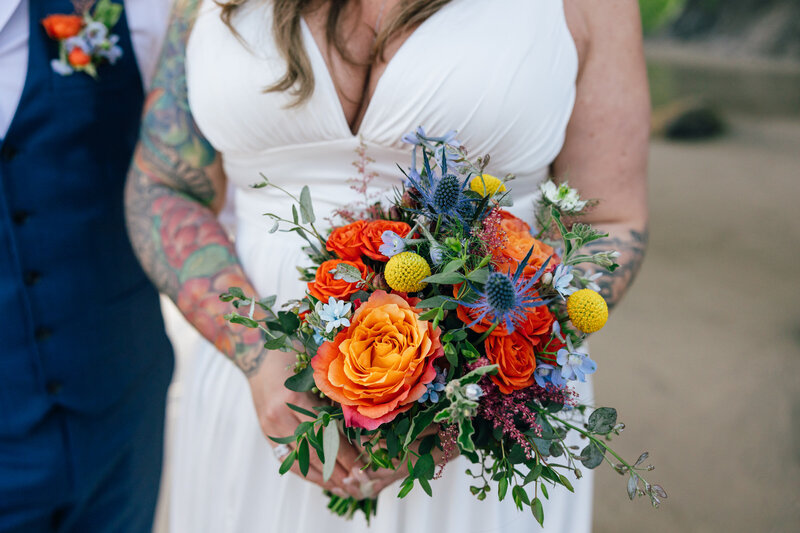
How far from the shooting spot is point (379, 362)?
881 mm

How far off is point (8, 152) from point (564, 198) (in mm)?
1284

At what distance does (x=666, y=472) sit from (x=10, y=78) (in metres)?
3.66

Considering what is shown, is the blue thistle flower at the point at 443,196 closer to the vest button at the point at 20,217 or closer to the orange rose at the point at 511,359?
the orange rose at the point at 511,359

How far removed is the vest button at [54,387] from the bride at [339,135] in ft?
1.56

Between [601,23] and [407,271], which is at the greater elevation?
[601,23]

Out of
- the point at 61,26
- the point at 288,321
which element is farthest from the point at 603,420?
the point at 61,26

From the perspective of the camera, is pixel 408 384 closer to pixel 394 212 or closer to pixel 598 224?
A: pixel 394 212

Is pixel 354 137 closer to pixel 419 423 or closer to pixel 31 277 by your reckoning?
pixel 419 423

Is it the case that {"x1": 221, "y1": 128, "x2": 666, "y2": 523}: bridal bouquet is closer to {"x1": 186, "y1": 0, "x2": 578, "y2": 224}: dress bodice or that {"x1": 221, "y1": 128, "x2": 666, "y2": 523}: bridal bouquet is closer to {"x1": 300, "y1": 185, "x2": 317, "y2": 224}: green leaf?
{"x1": 300, "y1": 185, "x2": 317, "y2": 224}: green leaf

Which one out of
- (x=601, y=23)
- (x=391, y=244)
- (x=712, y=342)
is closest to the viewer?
(x=391, y=244)

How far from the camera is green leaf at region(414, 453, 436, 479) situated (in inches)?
36.7

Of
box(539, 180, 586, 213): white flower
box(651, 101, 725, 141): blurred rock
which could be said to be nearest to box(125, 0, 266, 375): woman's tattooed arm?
box(539, 180, 586, 213): white flower

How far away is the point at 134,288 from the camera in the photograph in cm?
186

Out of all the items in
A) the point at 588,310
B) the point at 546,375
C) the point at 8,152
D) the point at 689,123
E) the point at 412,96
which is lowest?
the point at 546,375
